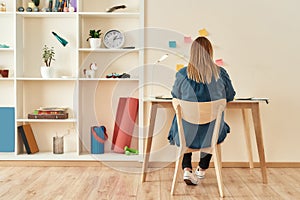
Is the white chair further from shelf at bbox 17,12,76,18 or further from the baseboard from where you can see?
shelf at bbox 17,12,76,18

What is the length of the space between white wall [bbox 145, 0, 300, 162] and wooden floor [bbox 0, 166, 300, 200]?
533 mm

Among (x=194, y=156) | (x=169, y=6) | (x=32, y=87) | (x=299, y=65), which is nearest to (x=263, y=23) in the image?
(x=299, y=65)

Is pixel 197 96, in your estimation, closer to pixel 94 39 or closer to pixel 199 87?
pixel 199 87

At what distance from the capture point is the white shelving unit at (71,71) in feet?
15.6

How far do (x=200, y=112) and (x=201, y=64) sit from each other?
0.40 meters

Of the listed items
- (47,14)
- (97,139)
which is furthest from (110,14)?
(97,139)

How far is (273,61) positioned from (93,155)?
6.11 feet

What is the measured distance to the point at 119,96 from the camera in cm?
480

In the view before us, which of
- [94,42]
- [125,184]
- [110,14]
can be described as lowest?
[125,184]

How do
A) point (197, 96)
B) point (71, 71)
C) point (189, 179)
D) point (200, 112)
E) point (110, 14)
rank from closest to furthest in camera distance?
point (200, 112) → point (197, 96) → point (189, 179) → point (110, 14) → point (71, 71)

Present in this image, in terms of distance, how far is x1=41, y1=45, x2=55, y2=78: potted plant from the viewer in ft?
15.1

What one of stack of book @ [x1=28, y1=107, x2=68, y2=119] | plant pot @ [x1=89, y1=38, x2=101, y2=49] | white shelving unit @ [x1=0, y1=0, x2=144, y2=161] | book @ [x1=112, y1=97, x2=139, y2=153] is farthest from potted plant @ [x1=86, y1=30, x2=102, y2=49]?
stack of book @ [x1=28, y1=107, x2=68, y2=119]

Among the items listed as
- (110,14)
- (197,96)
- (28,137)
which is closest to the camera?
(197,96)

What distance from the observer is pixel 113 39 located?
4656mm
